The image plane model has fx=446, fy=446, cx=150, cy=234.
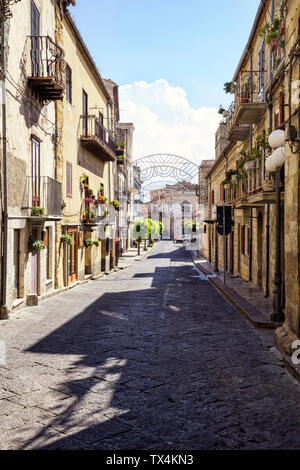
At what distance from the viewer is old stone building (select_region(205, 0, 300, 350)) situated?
279 inches

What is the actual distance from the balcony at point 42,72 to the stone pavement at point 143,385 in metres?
6.44

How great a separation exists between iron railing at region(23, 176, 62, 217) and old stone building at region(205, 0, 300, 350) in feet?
19.5

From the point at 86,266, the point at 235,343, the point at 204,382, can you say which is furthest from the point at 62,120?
the point at 204,382

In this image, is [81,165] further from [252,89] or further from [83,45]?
[252,89]

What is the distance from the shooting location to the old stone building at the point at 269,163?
23.2ft

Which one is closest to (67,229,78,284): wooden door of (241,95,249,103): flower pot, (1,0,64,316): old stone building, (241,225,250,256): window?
(1,0,64,316): old stone building

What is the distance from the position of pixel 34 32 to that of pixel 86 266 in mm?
11563

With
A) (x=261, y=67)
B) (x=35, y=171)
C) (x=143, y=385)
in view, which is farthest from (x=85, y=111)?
(x=143, y=385)

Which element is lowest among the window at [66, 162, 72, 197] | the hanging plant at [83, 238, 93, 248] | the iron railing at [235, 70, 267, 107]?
the hanging plant at [83, 238, 93, 248]

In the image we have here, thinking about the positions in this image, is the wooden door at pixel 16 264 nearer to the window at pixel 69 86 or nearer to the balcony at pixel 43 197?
the balcony at pixel 43 197

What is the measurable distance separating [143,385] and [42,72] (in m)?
10.4

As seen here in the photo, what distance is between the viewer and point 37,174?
1336 centimetres

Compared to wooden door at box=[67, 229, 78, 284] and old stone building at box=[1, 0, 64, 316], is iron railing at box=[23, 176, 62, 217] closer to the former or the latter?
old stone building at box=[1, 0, 64, 316]

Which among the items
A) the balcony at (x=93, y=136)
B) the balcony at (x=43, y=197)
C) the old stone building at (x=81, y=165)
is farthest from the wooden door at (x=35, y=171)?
the balcony at (x=93, y=136)
